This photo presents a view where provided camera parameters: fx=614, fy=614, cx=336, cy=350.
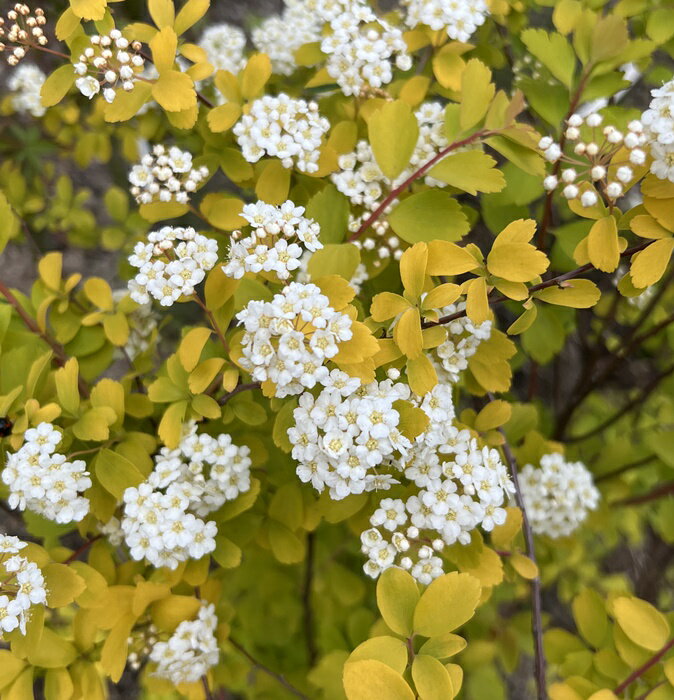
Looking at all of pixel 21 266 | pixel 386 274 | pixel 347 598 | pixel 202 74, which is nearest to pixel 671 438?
pixel 386 274

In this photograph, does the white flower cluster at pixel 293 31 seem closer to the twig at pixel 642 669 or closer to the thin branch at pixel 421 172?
the thin branch at pixel 421 172

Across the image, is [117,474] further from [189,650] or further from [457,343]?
[457,343]

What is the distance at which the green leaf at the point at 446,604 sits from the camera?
2.59 ft

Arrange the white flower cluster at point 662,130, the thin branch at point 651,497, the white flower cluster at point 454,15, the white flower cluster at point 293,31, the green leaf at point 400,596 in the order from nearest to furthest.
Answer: the white flower cluster at point 662,130 < the green leaf at point 400,596 < the white flower cluster at point 454,15 < the white flower cluster at point 293,31 < the thin branch at point 651,497

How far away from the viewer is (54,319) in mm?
1205

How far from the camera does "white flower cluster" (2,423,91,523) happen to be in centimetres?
84

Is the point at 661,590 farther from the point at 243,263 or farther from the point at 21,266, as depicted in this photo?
the point at 21,266

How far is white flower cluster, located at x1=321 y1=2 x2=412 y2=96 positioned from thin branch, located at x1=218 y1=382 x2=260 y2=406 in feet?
1.80

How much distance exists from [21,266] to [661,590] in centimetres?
297

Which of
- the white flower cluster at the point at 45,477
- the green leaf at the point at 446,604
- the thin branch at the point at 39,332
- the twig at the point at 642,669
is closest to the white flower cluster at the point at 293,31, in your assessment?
the thin branch at the point at 39,332

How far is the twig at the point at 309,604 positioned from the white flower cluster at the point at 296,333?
93cm

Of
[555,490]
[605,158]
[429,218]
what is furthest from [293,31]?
[555,490]

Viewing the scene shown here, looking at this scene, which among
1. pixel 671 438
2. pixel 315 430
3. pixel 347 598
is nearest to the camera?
pixel 315 430

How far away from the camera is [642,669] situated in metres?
0.96
